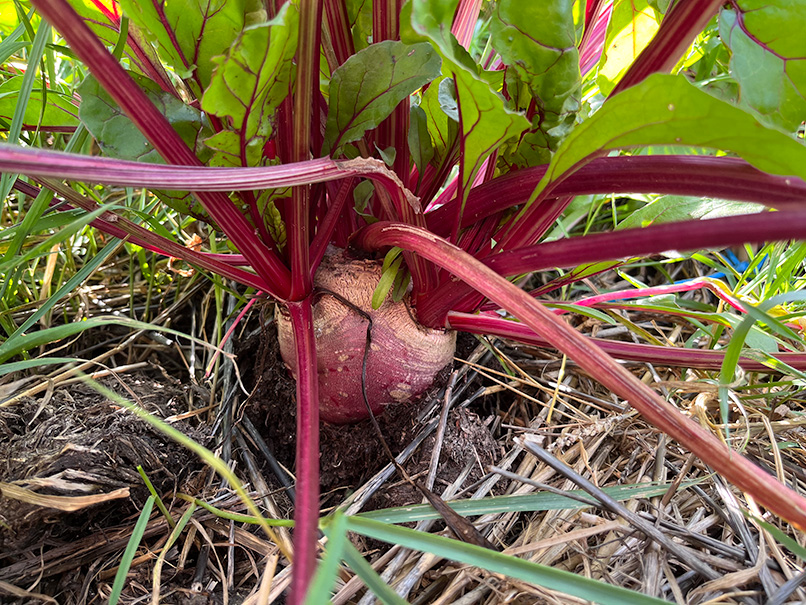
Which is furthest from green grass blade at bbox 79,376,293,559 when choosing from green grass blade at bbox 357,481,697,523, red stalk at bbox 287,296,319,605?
green grass blade at bbox 357,481,697,523

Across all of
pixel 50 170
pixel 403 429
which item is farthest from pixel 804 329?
pixel 50 170

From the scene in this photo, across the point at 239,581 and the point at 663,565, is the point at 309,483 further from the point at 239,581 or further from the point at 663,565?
the point at 663,565

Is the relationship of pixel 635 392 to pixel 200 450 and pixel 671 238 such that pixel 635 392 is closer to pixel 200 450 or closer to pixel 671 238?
pixel 671 238

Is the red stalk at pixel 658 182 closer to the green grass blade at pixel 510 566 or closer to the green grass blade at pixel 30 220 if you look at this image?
the green grass blade at pixel 510 566

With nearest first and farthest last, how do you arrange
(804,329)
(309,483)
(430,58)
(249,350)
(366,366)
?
(309,483) → (430,58) → (366,366) → (804,329) → (249,350)

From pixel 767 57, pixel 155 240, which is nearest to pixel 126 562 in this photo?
pixel 155 240

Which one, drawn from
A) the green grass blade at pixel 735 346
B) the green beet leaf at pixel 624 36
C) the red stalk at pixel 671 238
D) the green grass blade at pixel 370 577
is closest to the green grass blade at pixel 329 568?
the green grass blade at pixel 370 577

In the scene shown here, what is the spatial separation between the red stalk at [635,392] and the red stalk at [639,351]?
0.27 m

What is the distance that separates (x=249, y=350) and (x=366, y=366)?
0.35 meters

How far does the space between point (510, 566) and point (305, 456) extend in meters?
0.23

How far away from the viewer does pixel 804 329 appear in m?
0.97

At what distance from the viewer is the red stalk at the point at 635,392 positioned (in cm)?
51

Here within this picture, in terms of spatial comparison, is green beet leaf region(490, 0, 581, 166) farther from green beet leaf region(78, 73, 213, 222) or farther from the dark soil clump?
the dark soil clump

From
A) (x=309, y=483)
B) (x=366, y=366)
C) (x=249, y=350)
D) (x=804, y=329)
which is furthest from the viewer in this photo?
(x=249, y=350)
